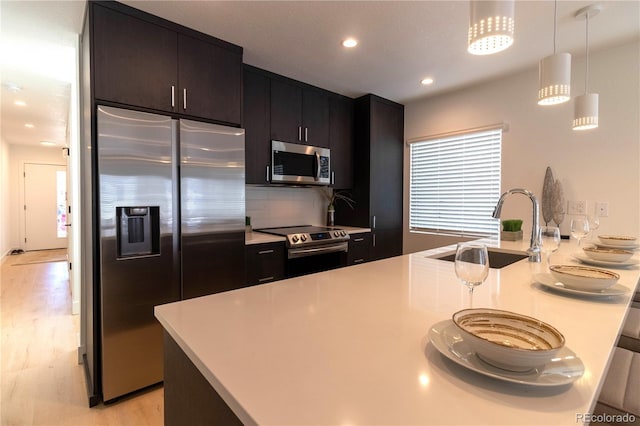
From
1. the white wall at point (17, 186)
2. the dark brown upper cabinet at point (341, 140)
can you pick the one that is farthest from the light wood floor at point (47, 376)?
the white wall at point (17, 186)

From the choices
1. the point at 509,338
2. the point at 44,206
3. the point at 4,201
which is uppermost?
the point at 4,201

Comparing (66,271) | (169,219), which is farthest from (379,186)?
(66,271)

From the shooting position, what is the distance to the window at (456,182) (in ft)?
10.7

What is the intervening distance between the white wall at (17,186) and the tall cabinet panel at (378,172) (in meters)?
7.46

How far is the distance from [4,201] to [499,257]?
339 inches

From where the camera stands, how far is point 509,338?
2.31 ft

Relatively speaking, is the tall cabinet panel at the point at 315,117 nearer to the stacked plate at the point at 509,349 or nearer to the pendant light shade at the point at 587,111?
the pendant light shade at the point at 587,111

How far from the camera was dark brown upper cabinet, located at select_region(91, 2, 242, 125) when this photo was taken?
1885mm

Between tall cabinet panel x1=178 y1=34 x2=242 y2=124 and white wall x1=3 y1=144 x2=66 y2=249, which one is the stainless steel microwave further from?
white wall x1=3 y1=144 x2=66 y2=249

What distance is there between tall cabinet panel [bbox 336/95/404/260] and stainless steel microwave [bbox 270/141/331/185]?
18.2 inches

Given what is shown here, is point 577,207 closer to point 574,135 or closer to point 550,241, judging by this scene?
point 574,135

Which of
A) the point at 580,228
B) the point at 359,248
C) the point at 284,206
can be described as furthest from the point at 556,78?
the point at 284,206

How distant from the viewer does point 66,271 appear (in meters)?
5.23

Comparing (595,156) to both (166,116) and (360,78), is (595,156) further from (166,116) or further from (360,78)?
(166,116)
